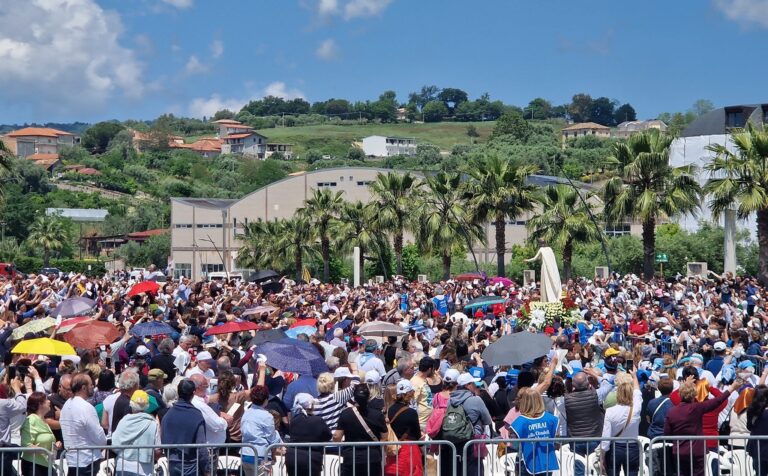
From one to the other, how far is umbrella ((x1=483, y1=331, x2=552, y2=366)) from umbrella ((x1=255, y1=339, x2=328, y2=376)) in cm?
207

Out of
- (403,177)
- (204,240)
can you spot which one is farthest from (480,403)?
(204,240)

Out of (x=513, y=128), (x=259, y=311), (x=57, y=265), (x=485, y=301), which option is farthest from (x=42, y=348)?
(x=513, y=128)

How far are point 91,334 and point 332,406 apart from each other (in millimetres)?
6690

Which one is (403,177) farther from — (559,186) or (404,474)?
(404,474)

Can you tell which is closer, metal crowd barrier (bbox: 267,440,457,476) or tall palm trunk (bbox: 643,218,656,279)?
metal crowd barrier (bbox: 267,440,457,476)

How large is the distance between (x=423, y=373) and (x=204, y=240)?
7515cm

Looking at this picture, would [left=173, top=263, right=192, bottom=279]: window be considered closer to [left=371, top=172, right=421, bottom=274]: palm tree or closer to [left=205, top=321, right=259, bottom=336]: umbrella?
[left=371, top=172, right=421, bottom=274]: palm tree

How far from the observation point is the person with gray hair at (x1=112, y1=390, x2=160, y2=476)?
973 centimetres

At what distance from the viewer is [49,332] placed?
17.4m

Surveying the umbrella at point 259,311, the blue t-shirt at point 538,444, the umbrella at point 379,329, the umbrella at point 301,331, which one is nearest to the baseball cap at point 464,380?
the blue t-shirt at point 538,444

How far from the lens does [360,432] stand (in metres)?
10.0

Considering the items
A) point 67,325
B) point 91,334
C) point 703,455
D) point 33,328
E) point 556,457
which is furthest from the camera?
point 67,325

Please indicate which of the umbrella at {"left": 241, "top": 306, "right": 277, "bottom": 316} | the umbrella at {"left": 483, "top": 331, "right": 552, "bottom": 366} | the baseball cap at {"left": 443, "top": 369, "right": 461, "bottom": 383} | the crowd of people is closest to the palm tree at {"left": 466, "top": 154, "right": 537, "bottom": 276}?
the umbrella at {"left": 241, "top": 306, "right": 277, "bottom": 316}

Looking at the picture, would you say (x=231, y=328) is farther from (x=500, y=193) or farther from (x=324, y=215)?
(x=324, y=215)
